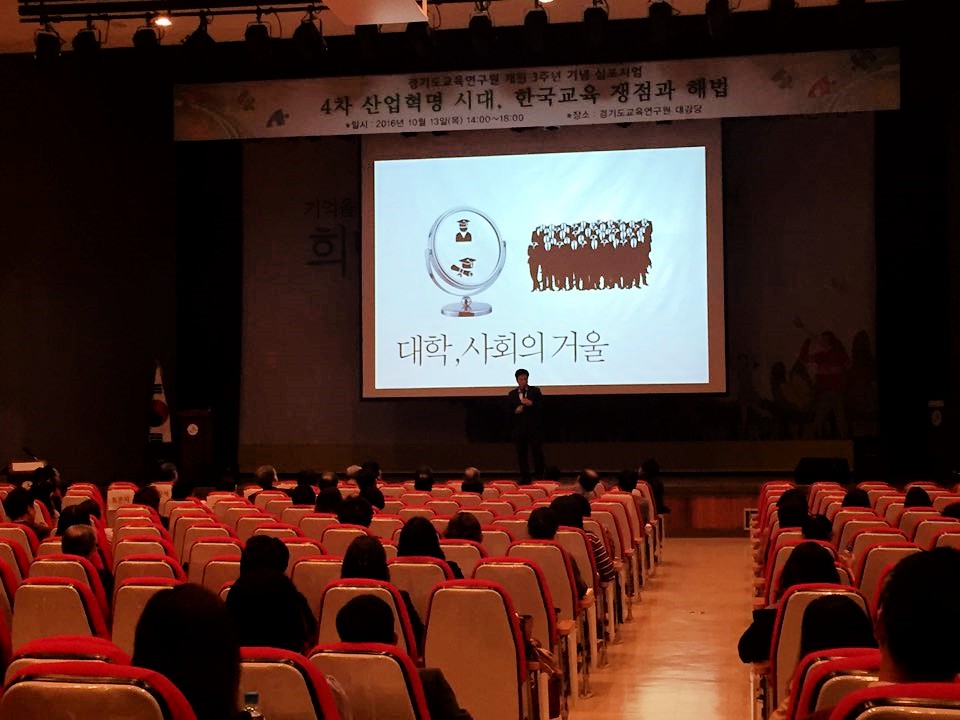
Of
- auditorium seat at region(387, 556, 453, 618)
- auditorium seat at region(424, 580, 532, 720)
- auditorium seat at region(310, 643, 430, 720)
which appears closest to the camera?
auditorium seat at region(310, 643, 430, 720)

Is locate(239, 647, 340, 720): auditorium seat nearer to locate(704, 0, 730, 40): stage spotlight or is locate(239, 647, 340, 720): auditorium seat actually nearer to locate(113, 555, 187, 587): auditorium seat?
locate(113, 555, 187, 587): auditorium seat

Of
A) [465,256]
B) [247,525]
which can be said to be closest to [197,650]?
[247,525]

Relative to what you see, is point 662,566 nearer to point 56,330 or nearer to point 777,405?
point 777,405

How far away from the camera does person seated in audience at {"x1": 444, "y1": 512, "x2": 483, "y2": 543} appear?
18.0 feet

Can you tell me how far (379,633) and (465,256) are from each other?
35.5 feet

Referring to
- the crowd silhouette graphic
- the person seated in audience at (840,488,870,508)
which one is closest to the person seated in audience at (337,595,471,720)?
the person seated in audience at (840,488,870,508)

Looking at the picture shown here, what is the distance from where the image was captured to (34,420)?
13.3m

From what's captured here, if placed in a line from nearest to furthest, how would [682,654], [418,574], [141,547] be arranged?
1. [418,574]
2. [141,547]
3. [682,654]

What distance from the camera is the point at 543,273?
13.4 meters

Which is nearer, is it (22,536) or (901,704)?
(901,704)

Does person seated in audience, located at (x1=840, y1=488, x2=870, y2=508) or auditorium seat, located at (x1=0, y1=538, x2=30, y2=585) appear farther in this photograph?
person seated in audience, located at (x1=840, y1=488, x2=870, y2=508)

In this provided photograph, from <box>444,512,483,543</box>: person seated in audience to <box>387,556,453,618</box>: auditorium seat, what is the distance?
0.94m

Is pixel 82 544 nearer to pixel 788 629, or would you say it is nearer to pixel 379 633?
pixel 379 633

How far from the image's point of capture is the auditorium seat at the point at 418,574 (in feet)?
14.7
